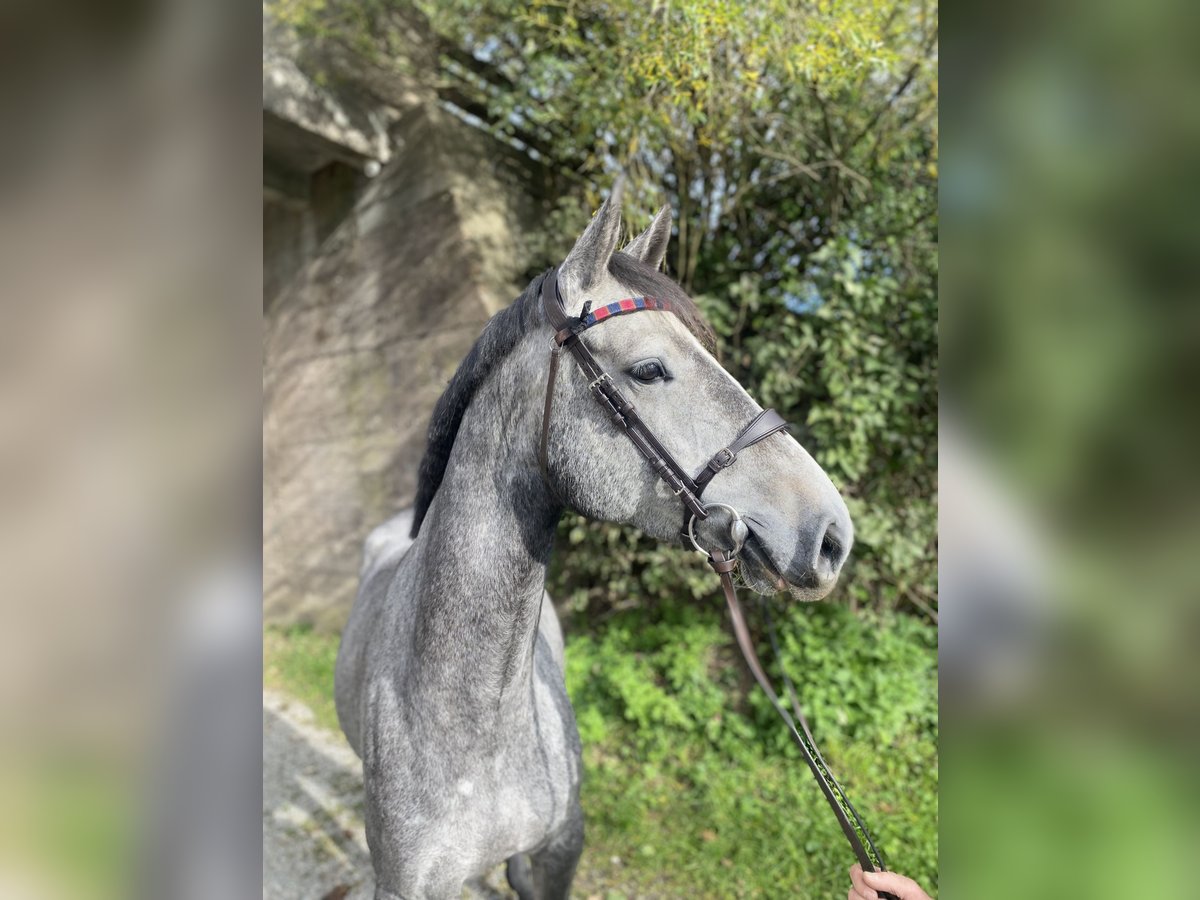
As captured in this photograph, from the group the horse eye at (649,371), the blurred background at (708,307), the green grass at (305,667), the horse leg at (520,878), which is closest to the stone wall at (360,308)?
the blurred background at (708,307)

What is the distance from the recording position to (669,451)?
121cm

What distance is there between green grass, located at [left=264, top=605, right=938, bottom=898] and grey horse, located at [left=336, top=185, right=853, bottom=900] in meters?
1.46

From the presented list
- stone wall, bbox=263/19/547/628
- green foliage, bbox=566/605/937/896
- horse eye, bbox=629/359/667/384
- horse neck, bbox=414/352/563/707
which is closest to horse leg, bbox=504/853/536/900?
green foliage, bbox=566/605/937/896

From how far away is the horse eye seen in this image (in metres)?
1.23

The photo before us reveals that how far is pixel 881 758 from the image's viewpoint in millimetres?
3230

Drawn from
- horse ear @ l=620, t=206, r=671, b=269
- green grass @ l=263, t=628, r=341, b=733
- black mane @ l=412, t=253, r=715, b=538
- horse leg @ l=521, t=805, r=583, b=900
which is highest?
horse ear @ l=620, t=206, r=671, b=269

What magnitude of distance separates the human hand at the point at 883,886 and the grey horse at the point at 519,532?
1.76 feet

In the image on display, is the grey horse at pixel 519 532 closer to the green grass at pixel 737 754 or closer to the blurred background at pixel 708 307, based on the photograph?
the green grass at pixel 737 754

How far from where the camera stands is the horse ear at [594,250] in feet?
4.00

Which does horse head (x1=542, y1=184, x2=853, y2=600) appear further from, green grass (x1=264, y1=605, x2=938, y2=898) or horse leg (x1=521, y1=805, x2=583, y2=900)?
green grass (x1=264, y1=605, x2=938, y2=898)

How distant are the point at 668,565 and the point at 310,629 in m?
3.99

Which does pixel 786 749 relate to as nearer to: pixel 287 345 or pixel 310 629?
pixel 310 629
